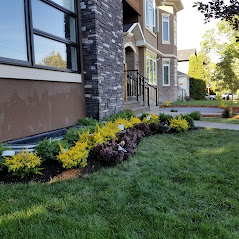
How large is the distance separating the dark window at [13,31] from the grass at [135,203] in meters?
2.47

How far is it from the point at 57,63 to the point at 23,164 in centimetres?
298

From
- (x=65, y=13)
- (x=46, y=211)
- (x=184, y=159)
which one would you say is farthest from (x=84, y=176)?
(x=65, y=13)

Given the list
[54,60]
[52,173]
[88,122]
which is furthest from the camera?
[88,122]

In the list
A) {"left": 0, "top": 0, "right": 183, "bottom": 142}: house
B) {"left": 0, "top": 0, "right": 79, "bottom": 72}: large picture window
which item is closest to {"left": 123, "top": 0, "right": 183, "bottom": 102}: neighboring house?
{"left": 0, "top": 0, "right": 183, "bottom": 142}: house

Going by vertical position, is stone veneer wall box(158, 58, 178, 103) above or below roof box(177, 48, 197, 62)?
below

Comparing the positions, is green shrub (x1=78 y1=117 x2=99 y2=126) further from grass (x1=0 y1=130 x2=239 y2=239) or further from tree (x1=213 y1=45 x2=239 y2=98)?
tree (x1=213 y1=45 x2=239 y2=98)

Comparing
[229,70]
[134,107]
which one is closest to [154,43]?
[229,70]

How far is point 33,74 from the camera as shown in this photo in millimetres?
4336

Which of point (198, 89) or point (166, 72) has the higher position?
point (166, 72)

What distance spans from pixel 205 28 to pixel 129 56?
2333cm

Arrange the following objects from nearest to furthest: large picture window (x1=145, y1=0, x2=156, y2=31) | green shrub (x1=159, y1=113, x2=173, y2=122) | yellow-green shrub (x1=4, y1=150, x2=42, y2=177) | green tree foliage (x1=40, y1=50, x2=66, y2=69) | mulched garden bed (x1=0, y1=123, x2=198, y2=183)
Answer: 1. yellow-green shrub (x1=4, y1=150, x2=42, y2=177)
2. mulched garden bed (x1=0, y1=123, x2=198, y2=183)
3. green tree foliage (x1=40, y1=50, x2=66, y2=69)
4. green shrub (x1=159, y1=113, x2=173, y2=122)
5. large picture window (x1=145, y1=0, x2=156, y2=31)

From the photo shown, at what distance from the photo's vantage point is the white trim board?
3801 mm

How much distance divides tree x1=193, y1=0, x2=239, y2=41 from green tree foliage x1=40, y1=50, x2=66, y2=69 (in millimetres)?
3152

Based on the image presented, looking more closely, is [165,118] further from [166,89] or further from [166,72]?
[166,72]
